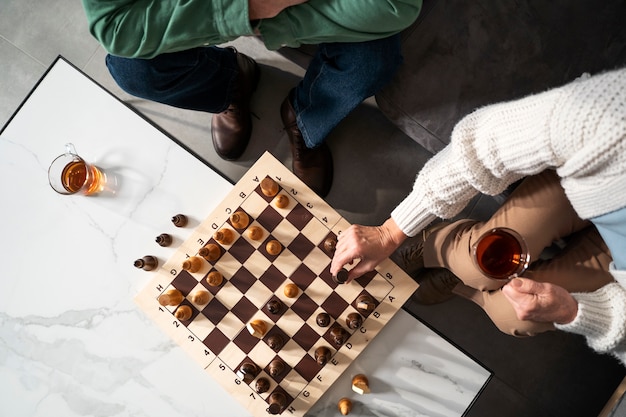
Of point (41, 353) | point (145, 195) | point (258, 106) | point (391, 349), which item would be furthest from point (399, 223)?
point (41, 353)

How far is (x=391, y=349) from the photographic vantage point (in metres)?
1.31

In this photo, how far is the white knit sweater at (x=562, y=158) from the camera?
90cm

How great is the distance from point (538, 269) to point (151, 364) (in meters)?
1.19

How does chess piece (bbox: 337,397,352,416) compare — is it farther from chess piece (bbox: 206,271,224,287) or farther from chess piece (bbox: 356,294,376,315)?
chess piece (bbox: 206,271,224,287)

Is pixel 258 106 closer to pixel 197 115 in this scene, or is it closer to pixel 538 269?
pixel 197 115

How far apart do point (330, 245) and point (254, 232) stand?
22 centimetres

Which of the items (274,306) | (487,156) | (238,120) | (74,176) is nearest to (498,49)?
(487,156)

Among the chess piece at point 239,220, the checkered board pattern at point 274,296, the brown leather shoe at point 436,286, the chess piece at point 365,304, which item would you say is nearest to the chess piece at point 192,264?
the checkered board pattern at point 274,296

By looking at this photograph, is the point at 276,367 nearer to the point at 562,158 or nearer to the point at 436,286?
the point at 436,286

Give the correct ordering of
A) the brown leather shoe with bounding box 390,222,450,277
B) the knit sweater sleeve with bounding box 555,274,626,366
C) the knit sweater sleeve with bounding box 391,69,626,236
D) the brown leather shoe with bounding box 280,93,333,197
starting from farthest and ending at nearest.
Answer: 1. the brown leather shoe with bounding box 280,93,333,197
2. the brown leather shoe with bounding box 390,222,450,277
3. the knit sweater sleeve with bounding box 555,274,626,366
4. the knit sweater sleeve with bounding box 391,69,626,236

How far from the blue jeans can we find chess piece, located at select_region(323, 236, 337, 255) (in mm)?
441

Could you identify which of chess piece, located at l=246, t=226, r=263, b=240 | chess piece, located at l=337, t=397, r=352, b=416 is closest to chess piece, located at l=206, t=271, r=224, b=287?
chess piece, located at l=246, t=226, r=263, b=240

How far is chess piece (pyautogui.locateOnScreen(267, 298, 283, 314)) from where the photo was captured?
4.19 ft

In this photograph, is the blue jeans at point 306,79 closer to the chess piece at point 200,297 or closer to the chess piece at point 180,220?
the chess piece at point 180,220
